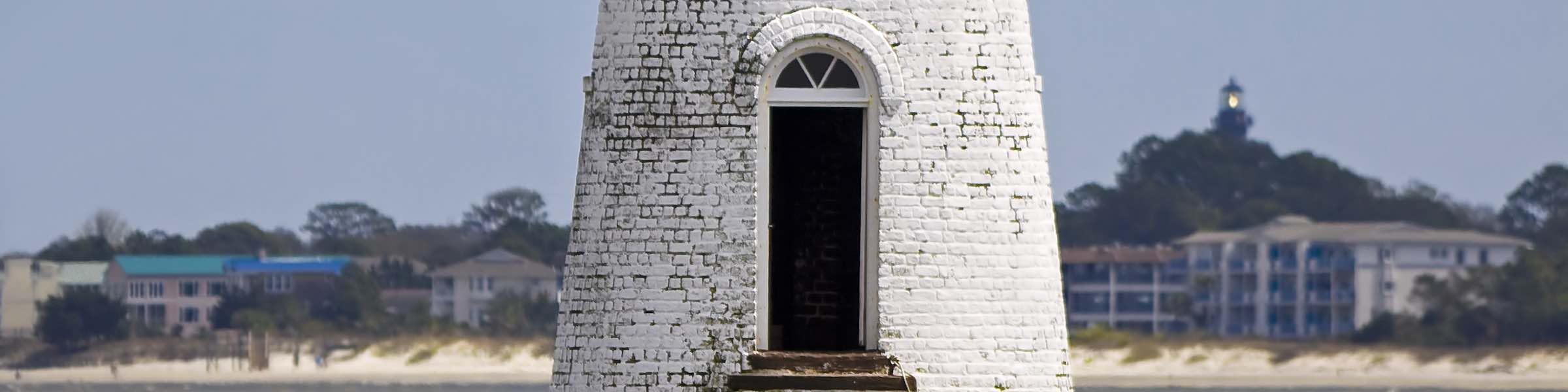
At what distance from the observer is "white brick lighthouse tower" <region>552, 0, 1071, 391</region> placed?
1772 centimetres

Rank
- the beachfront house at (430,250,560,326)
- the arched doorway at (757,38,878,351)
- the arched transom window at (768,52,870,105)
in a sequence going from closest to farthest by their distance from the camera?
1. the arched transom window at (768,52,870,105)
2. the arched doorway at (757,38,878,351)
3. the beachfront house at (430,250,560,326)

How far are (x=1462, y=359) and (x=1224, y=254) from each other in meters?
12.5

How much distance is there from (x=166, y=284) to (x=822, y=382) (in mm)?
93201

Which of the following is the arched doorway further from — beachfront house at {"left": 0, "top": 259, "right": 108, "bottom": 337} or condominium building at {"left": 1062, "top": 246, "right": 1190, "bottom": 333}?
condominium building at {"left": 1062, "top": 246, "right": 1190, "bottom": 333}

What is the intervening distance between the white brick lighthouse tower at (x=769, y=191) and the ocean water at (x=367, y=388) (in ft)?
287

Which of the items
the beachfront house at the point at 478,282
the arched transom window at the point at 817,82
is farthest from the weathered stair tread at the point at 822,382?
the beachfront house at the point at 478,282

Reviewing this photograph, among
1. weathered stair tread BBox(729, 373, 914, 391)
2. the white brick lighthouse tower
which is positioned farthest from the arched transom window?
weathered stair tread BBox(729, 373, 914, 391)

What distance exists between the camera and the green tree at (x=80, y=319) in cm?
10519

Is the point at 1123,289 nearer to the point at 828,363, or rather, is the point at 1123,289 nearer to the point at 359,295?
the point at 359,295

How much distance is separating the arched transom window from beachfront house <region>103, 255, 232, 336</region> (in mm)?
90672

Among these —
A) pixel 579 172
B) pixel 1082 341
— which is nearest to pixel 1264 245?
pixel 1082 341

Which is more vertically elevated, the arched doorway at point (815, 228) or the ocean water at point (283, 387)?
the arched doorway at point (815, 228)

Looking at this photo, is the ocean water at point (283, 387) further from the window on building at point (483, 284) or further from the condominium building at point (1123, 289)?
the condominium building at point (1123, 289)

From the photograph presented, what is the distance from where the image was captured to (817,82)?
17.8m
